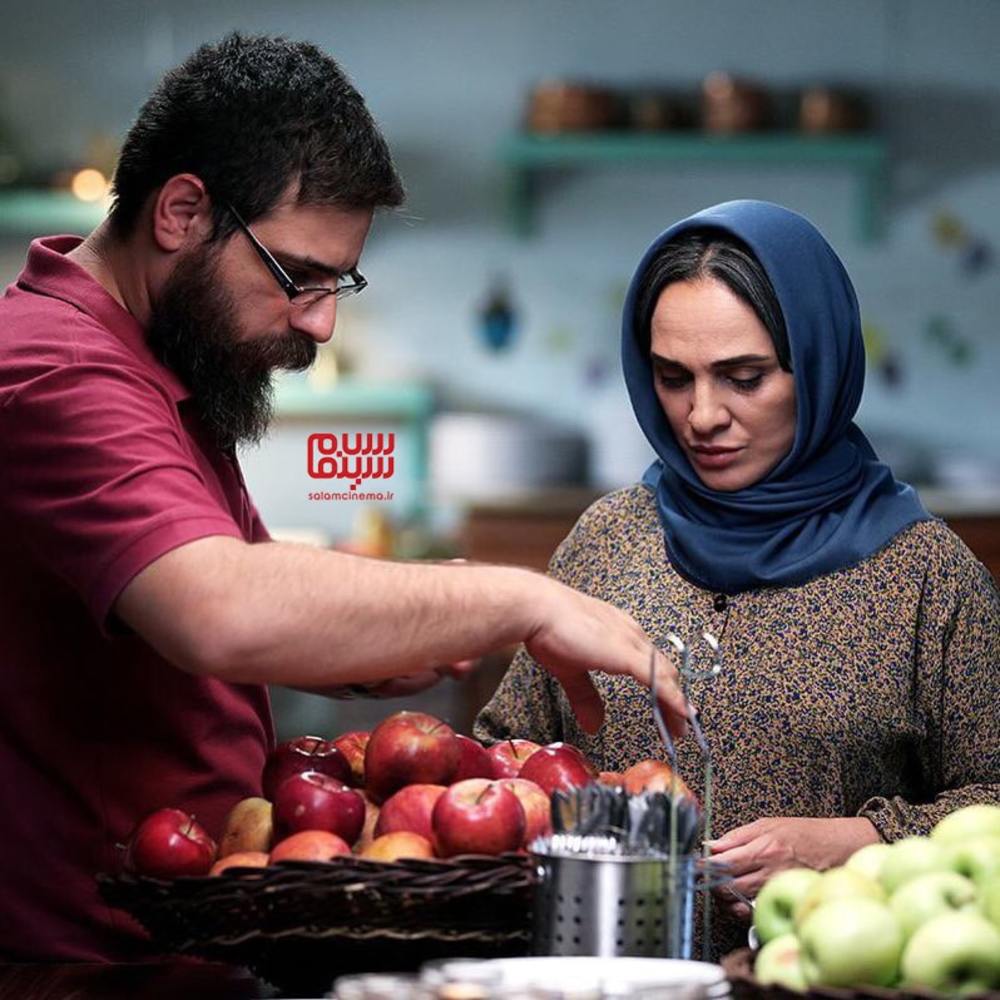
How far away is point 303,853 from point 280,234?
0.70 metres

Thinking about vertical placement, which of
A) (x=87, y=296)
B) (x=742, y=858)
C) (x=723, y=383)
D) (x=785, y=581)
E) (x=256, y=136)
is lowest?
(x=742, y=858)

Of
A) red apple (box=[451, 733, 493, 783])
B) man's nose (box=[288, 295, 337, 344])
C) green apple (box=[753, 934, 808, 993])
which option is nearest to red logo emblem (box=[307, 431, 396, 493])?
man's nose (box=[288, 295, 337, 344])

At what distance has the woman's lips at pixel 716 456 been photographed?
2.19 m

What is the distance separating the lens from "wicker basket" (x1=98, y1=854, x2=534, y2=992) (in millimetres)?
1407

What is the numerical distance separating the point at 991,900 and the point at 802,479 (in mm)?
992

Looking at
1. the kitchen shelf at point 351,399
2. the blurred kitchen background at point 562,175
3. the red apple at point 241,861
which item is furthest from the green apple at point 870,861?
the kitchen shelf at point 351,399

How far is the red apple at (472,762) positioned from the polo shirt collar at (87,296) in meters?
0.51

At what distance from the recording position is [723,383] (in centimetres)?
217

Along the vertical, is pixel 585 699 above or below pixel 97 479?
below

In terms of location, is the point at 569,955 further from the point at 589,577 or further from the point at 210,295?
the point at 589,577

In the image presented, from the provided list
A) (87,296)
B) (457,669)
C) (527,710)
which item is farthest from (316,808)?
(527,710)

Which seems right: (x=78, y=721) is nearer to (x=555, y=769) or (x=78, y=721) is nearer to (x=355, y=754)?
(x=355, y=754)

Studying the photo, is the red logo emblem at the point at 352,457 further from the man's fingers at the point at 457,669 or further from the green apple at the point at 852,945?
the green apple at the point at 852,945

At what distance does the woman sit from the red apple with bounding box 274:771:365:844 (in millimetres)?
644
